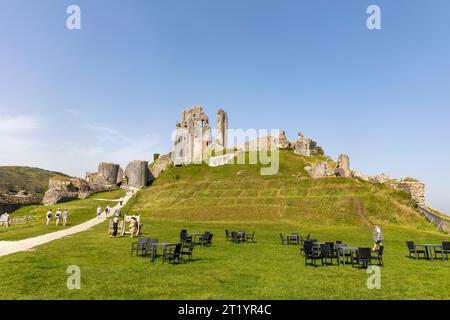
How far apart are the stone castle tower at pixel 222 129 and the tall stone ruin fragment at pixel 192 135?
4.30 metres

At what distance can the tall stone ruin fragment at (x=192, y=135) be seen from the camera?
98.5 meters

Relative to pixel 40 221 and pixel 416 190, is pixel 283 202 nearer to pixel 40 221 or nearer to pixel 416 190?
pixel 416 190

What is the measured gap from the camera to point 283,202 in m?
47.8

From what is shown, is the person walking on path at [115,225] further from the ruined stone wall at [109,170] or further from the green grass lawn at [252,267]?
the ruined stone wall at [109,170]

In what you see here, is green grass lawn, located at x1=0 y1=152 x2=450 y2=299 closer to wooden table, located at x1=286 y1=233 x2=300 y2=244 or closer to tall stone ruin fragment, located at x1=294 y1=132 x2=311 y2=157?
wooden table, located at x1=286 y1=233 x2=300 y2=244

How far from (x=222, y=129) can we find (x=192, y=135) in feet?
35.4

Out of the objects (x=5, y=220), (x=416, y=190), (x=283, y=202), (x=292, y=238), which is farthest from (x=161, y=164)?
(x=292, y=238)

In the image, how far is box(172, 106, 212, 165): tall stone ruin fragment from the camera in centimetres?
9854

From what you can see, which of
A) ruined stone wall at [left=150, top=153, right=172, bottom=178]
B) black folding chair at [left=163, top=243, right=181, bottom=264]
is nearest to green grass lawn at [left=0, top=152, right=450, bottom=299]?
black folding chair at [left=163, top=243, right=181, bottom=264]

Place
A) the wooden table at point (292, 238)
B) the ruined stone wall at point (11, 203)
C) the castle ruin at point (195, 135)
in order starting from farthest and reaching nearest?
the castle ruin at point (195, 135) < the ruined stone wall at point (11, 203) < the wooden table at point (292, 238)

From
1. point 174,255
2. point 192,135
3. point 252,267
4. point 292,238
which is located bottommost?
point 292,238

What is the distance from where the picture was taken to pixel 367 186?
161ft

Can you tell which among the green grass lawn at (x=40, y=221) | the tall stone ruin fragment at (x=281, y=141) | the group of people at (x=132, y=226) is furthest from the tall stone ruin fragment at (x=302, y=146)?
the group of people at (x=132, y=226)
